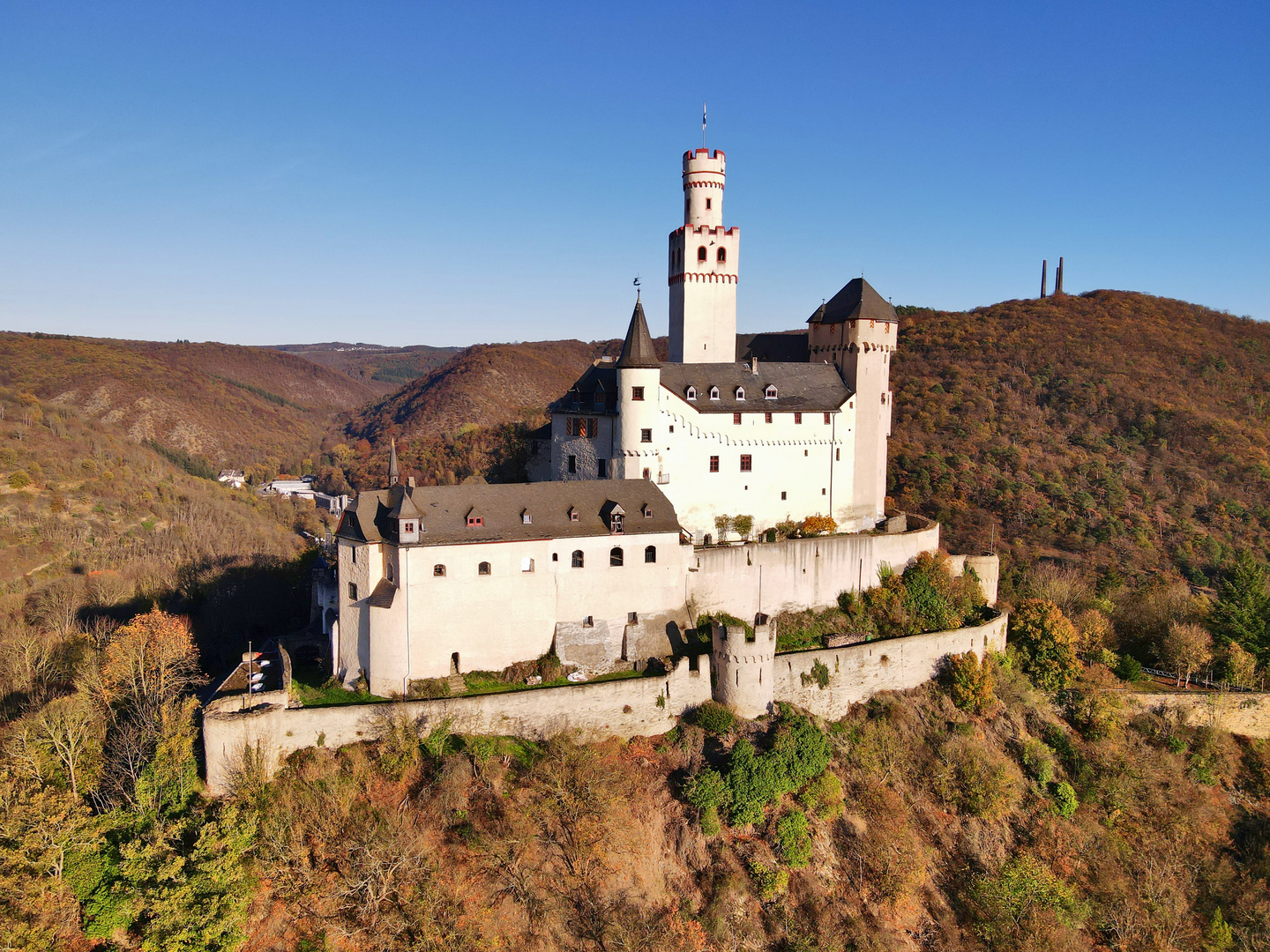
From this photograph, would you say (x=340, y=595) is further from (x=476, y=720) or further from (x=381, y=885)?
(x=381, y=885)

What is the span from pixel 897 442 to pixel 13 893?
5911cm

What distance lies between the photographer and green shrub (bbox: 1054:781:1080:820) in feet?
116

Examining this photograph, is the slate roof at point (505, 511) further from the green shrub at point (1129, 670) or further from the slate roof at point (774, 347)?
the green shrub at point (1129, 670)

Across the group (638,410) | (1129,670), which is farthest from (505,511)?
(1129,670)

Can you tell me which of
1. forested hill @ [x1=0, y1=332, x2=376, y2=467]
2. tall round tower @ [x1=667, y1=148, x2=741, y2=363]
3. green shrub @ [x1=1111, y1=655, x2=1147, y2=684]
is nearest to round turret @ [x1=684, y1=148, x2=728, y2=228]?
tall round tower @ [x1=667, y1=148, x2=741, y2=363]

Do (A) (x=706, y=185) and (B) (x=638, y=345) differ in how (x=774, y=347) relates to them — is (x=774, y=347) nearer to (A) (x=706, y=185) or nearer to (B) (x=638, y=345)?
(A) (x=706, y=185)

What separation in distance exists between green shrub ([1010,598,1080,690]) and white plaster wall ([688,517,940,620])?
623cm

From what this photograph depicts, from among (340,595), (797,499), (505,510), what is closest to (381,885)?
(340,595)

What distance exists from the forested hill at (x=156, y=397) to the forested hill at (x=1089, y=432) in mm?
106612

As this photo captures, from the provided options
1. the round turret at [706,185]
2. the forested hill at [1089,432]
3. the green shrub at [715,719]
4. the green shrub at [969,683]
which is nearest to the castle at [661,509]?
the round turret at [706,185]

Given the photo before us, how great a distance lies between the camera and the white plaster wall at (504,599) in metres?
31.4

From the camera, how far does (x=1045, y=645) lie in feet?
133

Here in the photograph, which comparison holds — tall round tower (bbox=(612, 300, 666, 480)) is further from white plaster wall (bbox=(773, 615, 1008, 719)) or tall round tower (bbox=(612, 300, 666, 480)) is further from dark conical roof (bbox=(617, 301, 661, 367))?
white plaster wall (bbox=(773, 615, 1008, 719))

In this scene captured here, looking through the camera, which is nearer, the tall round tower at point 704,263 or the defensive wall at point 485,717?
the defensive wall at point 485,717
